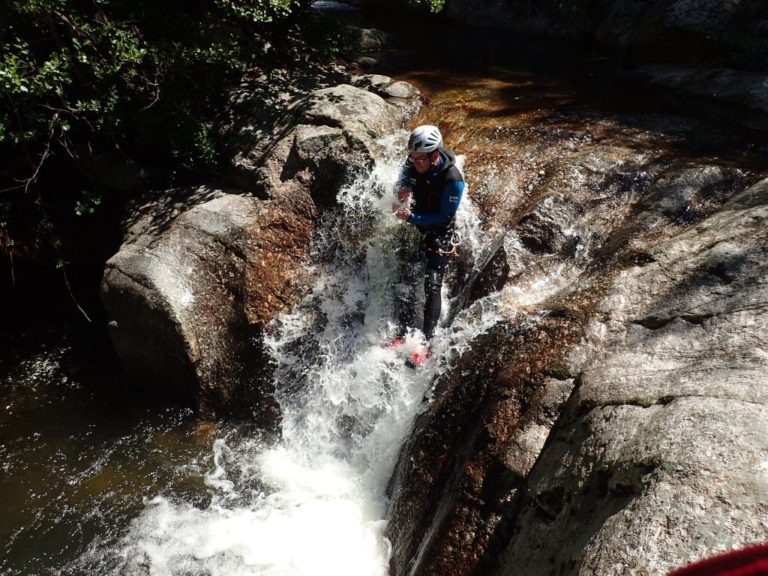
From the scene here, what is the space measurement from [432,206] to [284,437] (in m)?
3.18

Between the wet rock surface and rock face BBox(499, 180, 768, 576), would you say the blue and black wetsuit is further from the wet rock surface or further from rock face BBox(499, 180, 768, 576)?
rock face BBox(499, 180, 768, 576)

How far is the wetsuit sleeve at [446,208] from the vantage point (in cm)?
551

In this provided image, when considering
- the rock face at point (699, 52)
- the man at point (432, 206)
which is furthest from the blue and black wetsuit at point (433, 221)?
the rock face at point (699, 52)

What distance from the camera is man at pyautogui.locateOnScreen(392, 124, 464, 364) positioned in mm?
5516

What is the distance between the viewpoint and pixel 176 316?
20.4ft

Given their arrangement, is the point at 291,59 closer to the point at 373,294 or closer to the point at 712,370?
the point at 373,294

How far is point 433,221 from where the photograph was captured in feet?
18.7

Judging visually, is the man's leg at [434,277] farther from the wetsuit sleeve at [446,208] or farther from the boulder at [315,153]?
the boulder at [315,153]

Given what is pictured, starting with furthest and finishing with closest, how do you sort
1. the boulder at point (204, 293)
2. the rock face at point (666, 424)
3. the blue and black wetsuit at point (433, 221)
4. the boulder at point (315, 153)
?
1. the boulder at point (315, 153)
2. the boulder at point (204, 293)
3. the blue and black wetsuit at point (433, 221)
4. the rock face at point (666, 424)

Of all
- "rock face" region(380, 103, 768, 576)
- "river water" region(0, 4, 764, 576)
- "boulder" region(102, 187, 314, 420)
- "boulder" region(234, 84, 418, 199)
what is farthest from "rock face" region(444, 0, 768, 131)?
"boulder" region(102, 187, 314, 420)

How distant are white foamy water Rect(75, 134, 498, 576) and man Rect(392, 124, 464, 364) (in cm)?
43

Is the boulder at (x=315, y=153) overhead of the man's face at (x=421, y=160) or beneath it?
beneath

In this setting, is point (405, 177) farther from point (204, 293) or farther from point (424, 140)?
point (204, 293)

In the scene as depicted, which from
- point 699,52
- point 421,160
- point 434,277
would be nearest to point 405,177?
point 421,160
